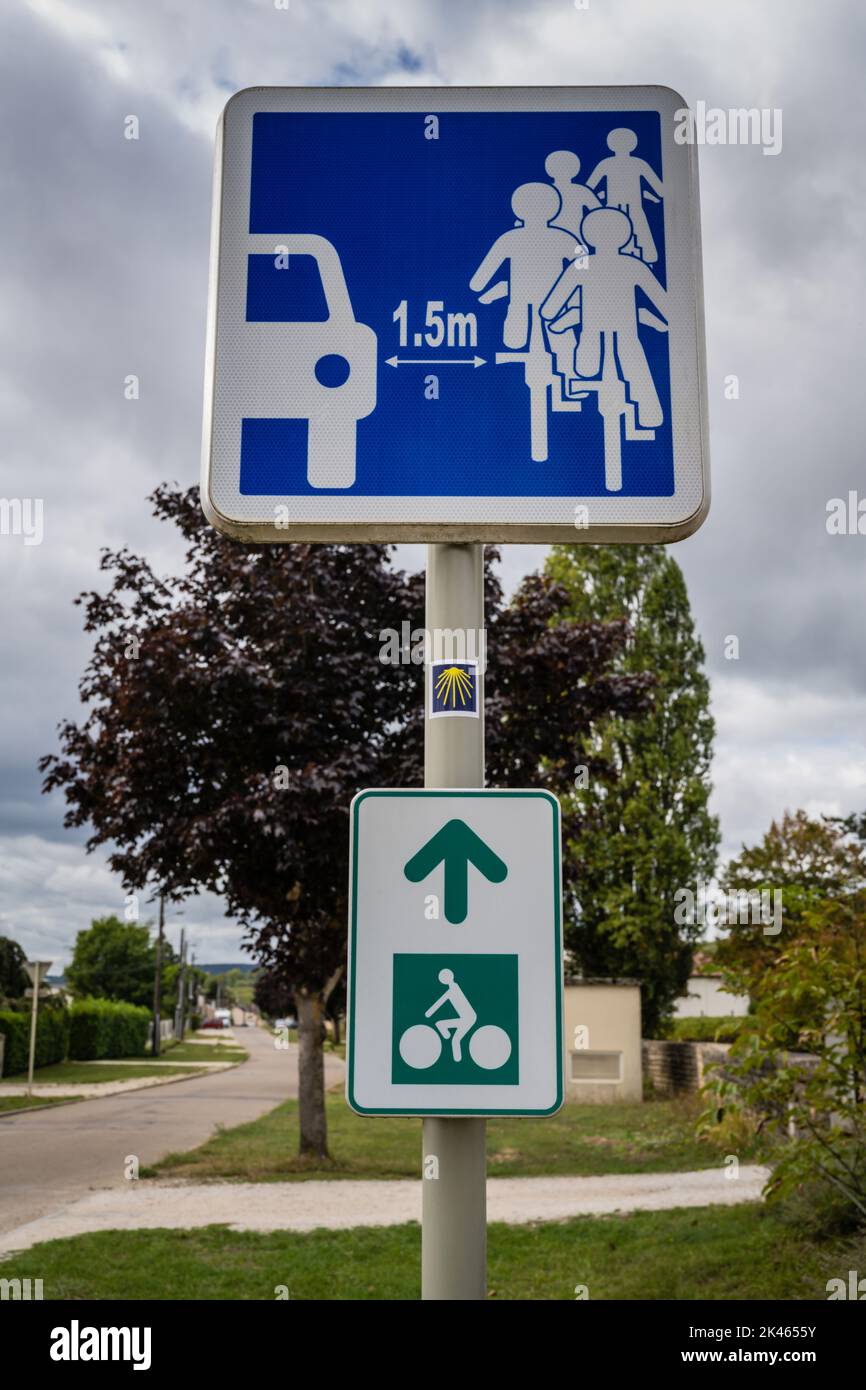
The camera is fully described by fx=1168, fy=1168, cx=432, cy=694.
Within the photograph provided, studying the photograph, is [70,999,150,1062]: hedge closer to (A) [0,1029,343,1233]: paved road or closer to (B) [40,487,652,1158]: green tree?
(A) [0,1029,343,1233]: paved road

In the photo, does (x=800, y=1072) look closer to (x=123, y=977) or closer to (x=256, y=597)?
(x=256, y=597)

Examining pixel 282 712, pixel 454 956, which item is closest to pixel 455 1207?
pixel 454 956

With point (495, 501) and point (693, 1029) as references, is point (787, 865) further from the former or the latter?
point (495, 501)

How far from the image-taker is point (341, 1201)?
10484mm

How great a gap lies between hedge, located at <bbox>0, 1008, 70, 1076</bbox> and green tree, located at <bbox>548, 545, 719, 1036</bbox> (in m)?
14.4

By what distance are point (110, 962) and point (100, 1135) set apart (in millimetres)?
49564

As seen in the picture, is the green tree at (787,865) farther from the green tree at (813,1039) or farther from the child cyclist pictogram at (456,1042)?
the child cyclist pictogram at (456,1042)

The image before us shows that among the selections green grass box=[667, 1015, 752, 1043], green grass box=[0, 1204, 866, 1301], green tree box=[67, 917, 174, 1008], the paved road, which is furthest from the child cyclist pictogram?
green tree box=[67, 917, 174, 1008]

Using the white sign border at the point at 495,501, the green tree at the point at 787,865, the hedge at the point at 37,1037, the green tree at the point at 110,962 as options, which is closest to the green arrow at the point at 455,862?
the white sign border at the point at 495,501

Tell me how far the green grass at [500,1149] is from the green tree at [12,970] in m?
20.1

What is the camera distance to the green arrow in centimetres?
180
